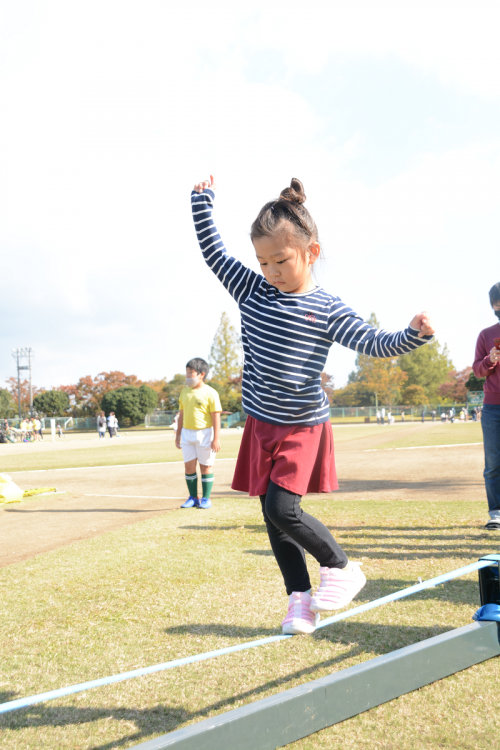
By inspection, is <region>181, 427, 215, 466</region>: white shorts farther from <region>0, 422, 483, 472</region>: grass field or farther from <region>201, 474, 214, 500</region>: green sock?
<region>0, 422, 483, 472</region>: grass field

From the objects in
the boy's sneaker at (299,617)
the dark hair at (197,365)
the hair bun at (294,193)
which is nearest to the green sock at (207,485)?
the dark hair at (197,365)

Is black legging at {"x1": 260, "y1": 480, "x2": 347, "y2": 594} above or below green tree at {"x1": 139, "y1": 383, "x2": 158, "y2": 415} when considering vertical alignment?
below

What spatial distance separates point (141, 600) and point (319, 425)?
1753 millimetres

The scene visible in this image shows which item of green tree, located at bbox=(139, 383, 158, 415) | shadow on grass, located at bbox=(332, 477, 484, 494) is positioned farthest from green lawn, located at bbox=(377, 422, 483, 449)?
green tree, located at bbox=(139, 383, 158, 415)

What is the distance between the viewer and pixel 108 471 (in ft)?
41.8

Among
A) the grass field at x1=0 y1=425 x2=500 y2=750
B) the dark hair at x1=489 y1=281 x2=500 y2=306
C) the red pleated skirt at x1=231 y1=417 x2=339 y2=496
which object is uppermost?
the dark hair at x1=489 y1=281 x2=500 y2=306

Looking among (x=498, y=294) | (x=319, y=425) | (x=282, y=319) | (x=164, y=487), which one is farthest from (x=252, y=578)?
(x=164, y=487)

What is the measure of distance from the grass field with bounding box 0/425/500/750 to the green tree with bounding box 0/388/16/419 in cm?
8051

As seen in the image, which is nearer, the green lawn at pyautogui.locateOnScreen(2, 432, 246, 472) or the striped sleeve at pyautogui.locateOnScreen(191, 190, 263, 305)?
the striped sleeve at pyautogui.locateOnScreen(191, 190, 263, 305)

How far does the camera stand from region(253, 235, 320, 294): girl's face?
8.23ft

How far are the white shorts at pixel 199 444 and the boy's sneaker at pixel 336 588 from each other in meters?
4.80

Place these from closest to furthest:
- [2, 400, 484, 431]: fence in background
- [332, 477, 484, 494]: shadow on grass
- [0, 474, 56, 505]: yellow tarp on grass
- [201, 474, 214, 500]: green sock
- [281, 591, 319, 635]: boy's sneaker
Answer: [281, 591, 319, 635]: boy's sneaker < [201, 474, 214, 500]: green sock < [0, 474, 56, 505]: yellow tarp on grass < [332, 477, 484, 494]: shadow on grass < [2, 400, 484, 431]: fence in background

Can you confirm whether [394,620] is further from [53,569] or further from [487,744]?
[53,569]

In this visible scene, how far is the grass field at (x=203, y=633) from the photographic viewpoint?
2.08 m
